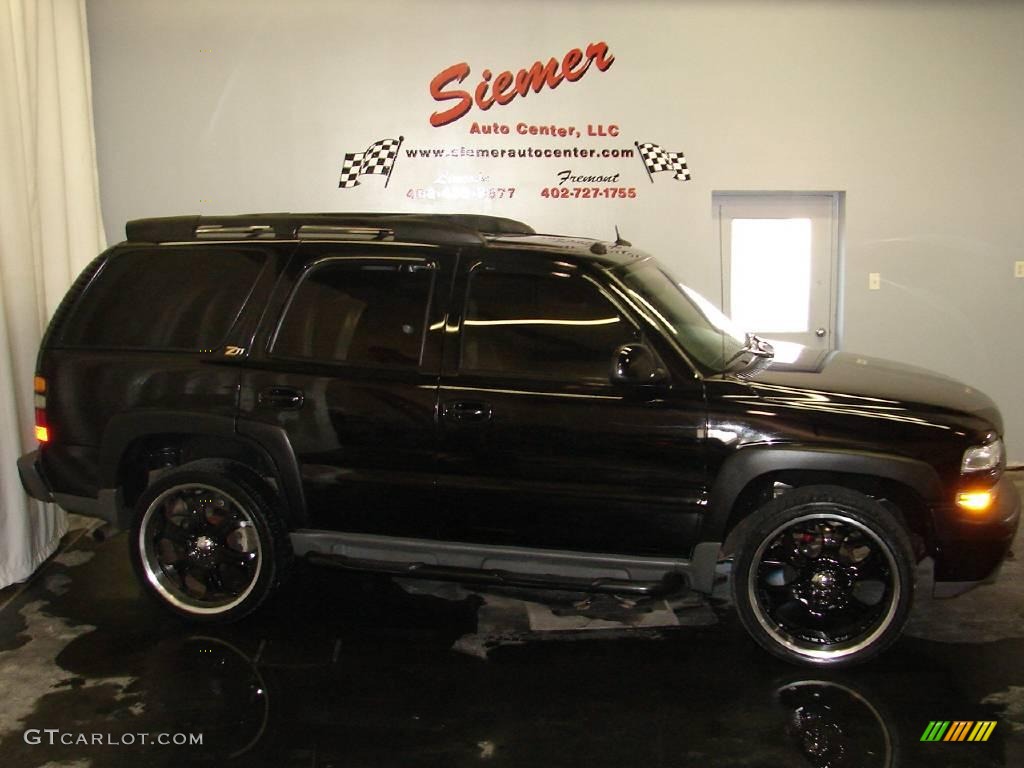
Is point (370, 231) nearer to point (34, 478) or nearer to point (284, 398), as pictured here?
point (284, 398)

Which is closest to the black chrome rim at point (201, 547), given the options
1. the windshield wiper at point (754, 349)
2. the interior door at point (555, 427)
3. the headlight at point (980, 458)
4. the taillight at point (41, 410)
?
the taillight at point (41, 410)

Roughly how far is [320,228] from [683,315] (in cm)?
184

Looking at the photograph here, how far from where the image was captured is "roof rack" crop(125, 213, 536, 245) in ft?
14.7

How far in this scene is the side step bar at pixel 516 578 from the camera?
161 inches

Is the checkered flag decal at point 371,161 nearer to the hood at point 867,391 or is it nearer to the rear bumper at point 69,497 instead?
the rear bumper at point 69,497

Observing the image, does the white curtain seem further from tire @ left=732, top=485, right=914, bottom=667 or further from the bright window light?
the bright window light

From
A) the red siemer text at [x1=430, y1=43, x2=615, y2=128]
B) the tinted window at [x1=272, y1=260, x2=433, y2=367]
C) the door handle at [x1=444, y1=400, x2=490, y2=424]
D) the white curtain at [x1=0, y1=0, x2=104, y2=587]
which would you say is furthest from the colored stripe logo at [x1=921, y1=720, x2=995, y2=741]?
the red siemer text at [x1=430, y1=43, x2=615, y2=128]

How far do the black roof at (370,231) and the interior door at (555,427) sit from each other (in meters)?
0.22

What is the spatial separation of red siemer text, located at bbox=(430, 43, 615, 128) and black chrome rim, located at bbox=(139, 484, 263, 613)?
403cm

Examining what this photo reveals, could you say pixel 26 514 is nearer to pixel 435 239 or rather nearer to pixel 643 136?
pixel 435 239

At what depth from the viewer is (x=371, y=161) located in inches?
293

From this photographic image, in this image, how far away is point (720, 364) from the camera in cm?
427

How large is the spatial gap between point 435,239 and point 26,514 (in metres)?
2.88

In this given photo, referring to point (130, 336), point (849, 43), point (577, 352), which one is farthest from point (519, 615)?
point (849, 43)
